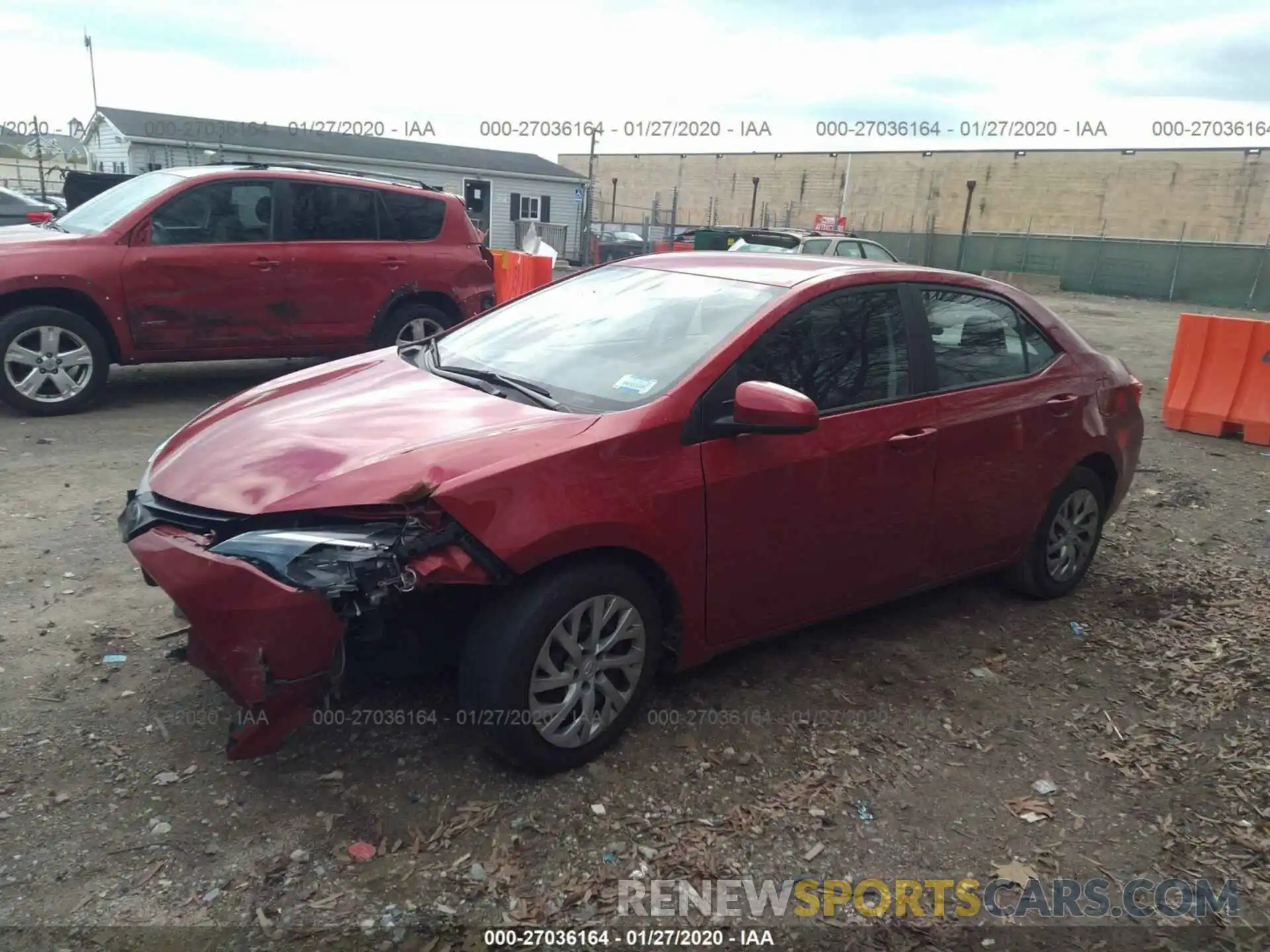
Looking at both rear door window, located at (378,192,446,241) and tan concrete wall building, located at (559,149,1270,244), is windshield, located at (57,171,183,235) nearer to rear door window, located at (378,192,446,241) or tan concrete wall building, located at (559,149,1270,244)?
rear door window, located at (378,192,446,241)

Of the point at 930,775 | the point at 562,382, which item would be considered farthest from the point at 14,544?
the point at 930,775

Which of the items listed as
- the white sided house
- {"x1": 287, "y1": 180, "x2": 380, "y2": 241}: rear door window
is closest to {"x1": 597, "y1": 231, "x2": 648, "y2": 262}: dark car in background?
the white sided house

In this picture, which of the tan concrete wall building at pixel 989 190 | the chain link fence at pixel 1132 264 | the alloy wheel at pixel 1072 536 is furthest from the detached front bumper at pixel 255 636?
the tan concrete wall building at pixel 989 190

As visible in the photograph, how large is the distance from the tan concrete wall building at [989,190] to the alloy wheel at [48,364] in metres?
36.2

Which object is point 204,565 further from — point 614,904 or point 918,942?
point 918,942

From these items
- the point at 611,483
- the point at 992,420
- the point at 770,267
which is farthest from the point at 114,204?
the point at 992,420

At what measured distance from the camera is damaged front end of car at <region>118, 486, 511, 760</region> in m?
2.49

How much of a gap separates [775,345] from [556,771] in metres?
1.67

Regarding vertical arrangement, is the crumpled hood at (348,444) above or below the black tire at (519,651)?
above

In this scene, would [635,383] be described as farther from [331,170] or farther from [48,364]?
[331,170]

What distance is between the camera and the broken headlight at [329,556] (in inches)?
98.3

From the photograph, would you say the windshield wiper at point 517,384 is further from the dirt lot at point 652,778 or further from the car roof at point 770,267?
the dirt lot at point 652,778

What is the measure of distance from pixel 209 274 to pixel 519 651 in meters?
5.86

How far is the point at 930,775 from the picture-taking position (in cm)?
319
